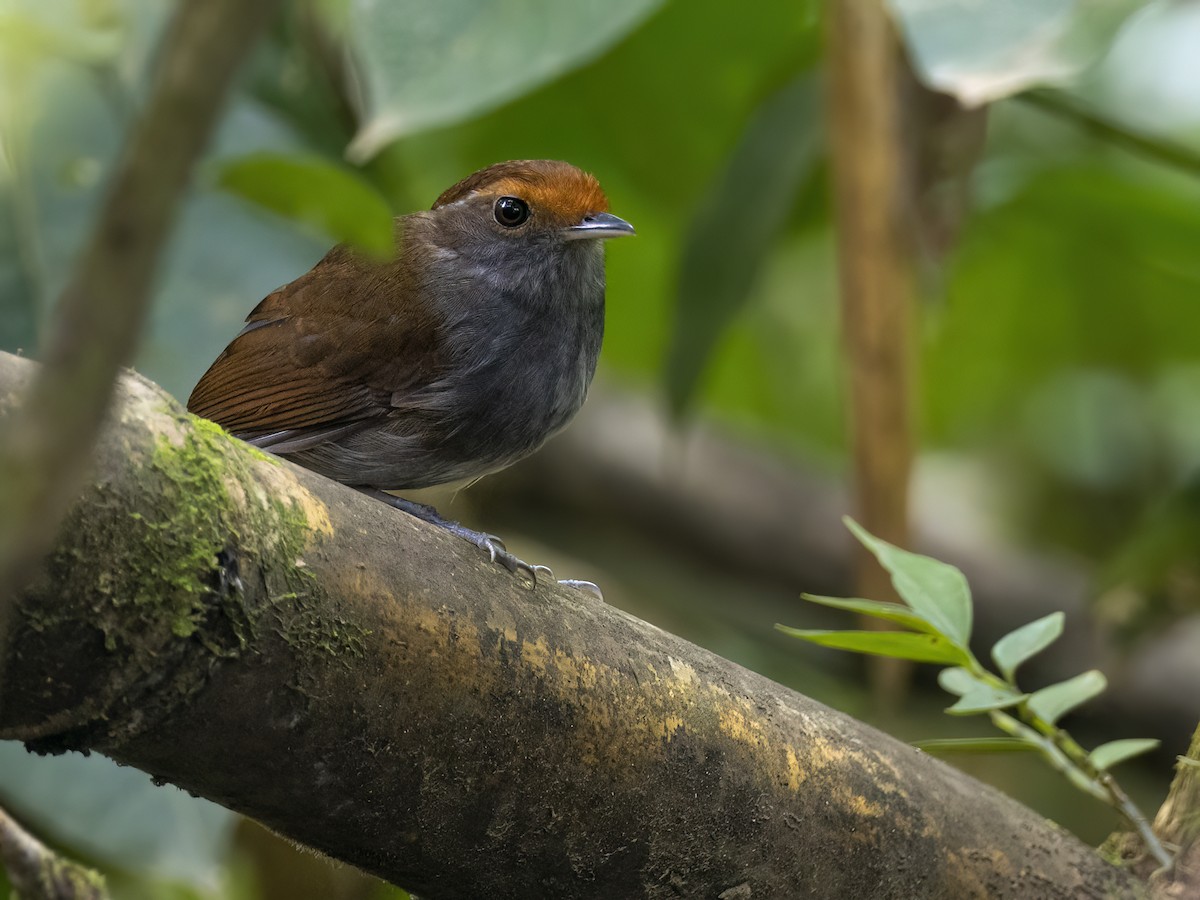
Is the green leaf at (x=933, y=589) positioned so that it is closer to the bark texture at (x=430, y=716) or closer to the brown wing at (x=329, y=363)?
the bark texture at (x=430, y=716)

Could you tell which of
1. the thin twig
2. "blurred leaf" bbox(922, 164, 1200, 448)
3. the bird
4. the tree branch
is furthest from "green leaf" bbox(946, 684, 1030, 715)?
"blurred leaf" bbox(922, 164, 1200, 448)

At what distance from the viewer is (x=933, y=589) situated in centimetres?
188

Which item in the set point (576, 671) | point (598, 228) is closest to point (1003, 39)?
point (598, 228)

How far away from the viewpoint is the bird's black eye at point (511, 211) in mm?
2674

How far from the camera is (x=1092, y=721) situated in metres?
4.54

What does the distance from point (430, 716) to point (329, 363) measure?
Result: 3.68ft

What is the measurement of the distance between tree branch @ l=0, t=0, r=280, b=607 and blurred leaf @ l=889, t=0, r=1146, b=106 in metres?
2.00

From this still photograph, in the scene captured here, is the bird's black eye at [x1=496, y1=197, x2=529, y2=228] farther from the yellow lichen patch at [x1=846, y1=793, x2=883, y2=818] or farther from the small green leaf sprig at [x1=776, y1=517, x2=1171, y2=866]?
the yellow lichen patch at [x1=846, y1=793, x2=883, y2=818]

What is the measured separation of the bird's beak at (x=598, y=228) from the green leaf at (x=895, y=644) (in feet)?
3.43

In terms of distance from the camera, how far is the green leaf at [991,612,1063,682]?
1.88 m

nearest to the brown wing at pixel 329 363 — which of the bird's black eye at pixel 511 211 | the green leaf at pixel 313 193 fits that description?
the green leaf at pixel 313 193

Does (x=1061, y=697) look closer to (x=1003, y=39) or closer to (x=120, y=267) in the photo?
(x=1003, y=39)

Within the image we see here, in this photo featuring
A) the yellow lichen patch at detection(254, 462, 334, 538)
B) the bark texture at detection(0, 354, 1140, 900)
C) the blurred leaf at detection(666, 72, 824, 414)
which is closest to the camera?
the bark texture at detection(0, 354, 1140, 900)

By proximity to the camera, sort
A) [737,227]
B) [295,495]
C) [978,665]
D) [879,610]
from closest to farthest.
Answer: [295,495] → [879,610] → [978,665] → [737,227]
